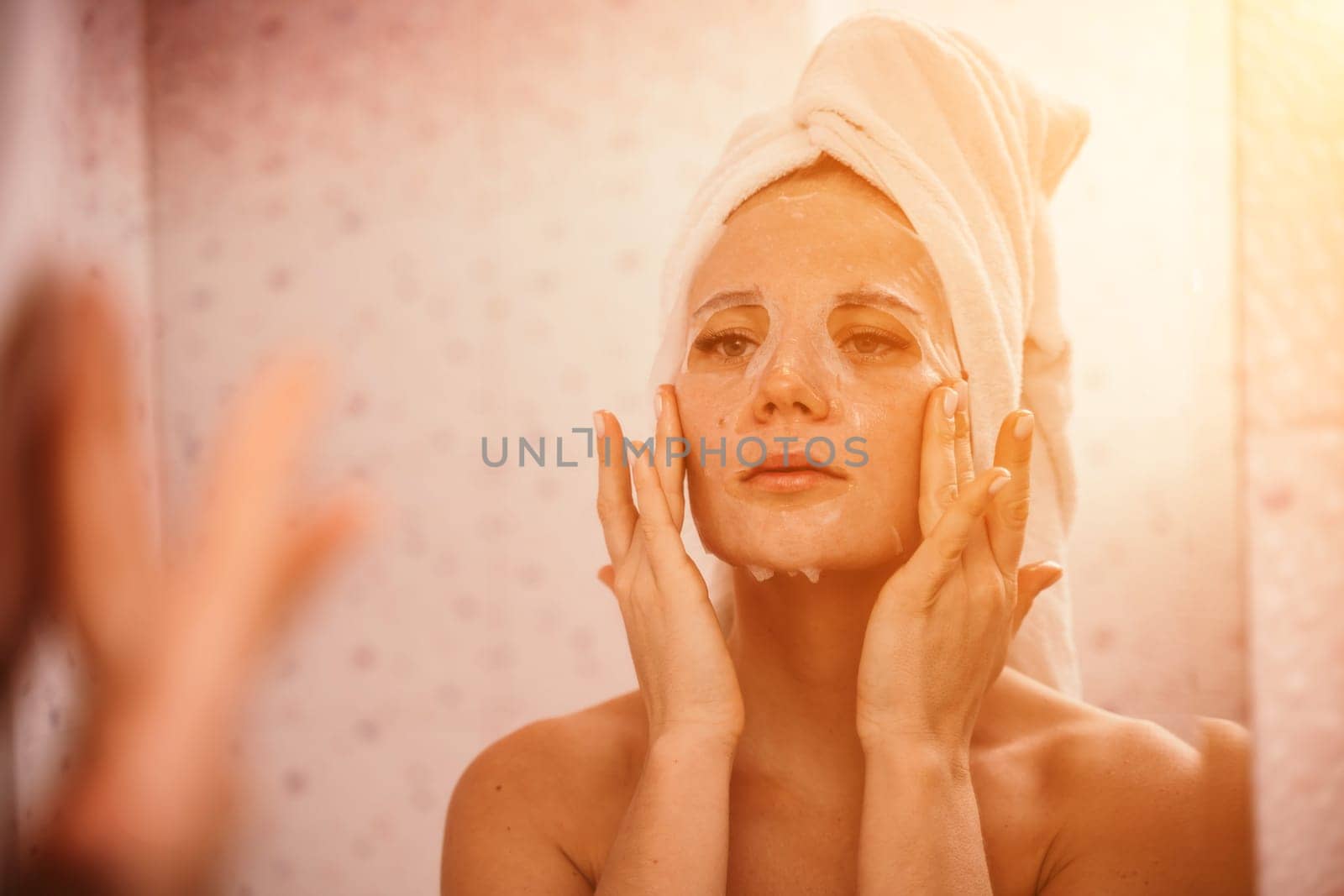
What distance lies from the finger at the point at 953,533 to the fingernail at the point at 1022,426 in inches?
2.1

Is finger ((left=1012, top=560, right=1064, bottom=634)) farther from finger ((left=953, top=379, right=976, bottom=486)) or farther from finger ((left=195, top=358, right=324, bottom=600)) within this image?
finger ((left=195, top=358, right=324, bottom=600))

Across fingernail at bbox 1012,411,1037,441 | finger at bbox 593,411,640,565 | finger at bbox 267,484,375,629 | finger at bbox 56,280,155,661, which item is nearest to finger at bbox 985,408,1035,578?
fingernail at bbox 1012,411,1037,441

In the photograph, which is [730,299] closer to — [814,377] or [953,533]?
[814,377]

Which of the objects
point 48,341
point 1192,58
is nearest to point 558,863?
point 48,341

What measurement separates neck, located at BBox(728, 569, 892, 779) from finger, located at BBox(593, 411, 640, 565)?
0.14 meters

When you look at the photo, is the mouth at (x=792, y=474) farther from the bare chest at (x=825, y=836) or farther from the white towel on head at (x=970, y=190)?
the bare chest at (x=825, y=836)

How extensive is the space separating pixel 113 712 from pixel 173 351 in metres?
0.39

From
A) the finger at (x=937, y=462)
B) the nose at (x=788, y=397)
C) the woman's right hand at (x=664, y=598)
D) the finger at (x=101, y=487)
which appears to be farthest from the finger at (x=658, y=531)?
the finger at (x=101, y=487)

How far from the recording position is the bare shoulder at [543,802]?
891 millimetres

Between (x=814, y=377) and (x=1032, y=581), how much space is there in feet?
1.08

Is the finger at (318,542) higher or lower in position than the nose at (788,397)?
lower

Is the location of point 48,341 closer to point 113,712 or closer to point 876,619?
point 113,712

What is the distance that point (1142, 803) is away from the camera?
0.89 m

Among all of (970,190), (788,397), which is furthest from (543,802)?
(970,190)
